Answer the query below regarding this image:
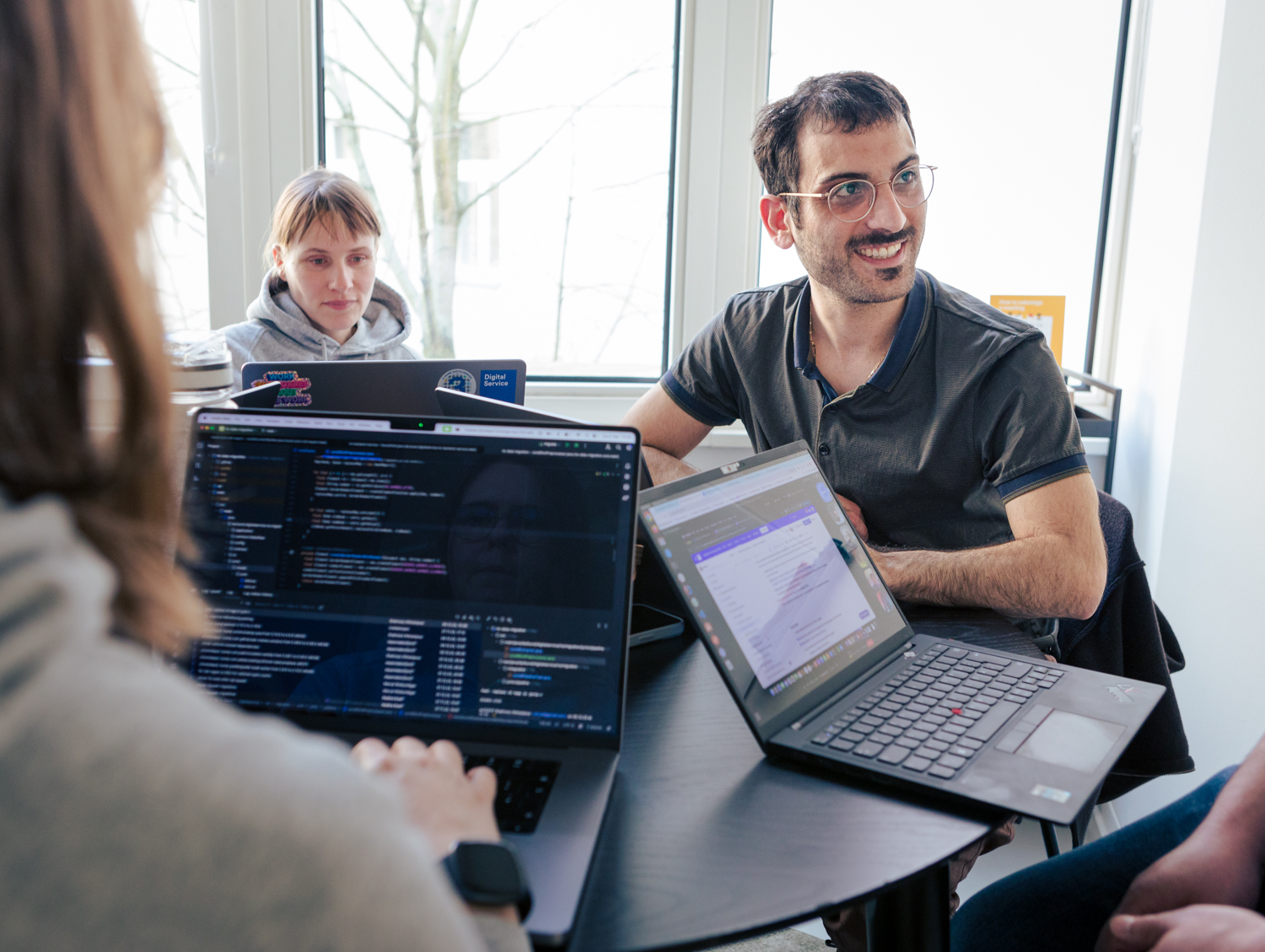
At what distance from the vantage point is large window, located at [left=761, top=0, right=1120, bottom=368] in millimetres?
2564

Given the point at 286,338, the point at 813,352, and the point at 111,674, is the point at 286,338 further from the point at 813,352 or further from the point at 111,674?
the point at 111,674

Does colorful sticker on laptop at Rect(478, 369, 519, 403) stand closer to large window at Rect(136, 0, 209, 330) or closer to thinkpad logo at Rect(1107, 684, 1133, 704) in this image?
thinkpad logo at Rect(1107, 684, 1133, 704)

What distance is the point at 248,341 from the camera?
7.32ft

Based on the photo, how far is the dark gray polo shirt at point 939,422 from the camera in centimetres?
146

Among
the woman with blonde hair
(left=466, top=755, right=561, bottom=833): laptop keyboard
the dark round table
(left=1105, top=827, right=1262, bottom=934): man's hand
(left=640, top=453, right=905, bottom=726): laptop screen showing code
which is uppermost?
the woman with blonde hair

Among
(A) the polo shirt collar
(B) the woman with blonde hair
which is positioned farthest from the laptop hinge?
(A) the polo shirt collar

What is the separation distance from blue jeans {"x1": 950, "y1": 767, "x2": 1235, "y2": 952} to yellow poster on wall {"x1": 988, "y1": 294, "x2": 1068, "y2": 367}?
183cm

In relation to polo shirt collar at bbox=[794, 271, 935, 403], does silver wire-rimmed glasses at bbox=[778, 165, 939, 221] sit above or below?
above

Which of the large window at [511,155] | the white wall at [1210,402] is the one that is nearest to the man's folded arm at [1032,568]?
the white wall at [1210,402]

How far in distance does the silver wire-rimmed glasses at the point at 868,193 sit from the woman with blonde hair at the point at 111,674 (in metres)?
1.42

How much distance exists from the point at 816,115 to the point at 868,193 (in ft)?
0.63

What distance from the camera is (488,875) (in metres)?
0.58

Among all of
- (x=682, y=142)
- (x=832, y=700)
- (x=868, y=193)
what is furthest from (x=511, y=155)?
(x=832, y=700)

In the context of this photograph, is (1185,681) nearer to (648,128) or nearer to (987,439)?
(987,439)
